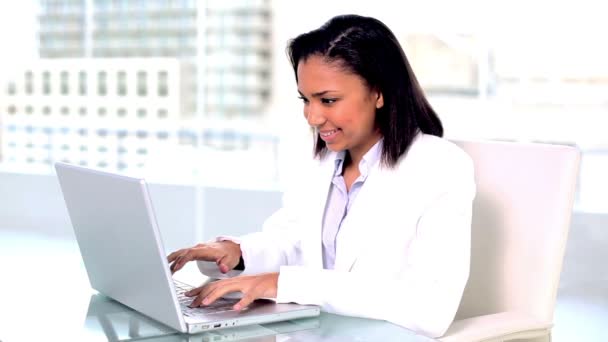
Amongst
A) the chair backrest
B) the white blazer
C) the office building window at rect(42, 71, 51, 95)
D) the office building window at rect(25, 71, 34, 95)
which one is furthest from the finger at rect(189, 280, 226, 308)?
the office building window at rect(25, 71, 34, 95)

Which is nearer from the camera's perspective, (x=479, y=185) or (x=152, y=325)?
(x=152, y=325)

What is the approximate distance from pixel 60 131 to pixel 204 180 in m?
1.40

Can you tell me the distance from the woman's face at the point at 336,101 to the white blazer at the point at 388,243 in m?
0.09

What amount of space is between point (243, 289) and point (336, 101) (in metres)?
0.45

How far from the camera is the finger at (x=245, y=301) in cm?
144

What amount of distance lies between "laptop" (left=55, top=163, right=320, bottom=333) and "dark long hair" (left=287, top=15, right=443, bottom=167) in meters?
0.45

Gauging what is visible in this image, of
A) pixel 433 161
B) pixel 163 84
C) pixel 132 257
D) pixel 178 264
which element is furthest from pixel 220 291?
pixel 163 84

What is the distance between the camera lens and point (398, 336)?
139cm

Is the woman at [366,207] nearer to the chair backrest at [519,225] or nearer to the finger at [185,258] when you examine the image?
the finger at [185,258]

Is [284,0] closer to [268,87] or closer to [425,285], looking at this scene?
[268,87]

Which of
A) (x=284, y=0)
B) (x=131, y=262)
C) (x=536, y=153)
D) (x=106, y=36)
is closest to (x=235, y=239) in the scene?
(x=131, y=262)

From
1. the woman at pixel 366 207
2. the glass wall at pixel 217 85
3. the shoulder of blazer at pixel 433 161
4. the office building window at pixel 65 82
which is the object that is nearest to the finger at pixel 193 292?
the woman at pixel 366 207

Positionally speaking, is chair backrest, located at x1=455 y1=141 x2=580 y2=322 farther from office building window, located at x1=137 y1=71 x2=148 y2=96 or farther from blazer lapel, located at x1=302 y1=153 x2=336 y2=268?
office building window, located at x1=137 y1=71 x2=148 y2=96

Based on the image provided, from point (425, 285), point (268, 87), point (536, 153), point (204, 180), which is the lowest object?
point (204, 180)
